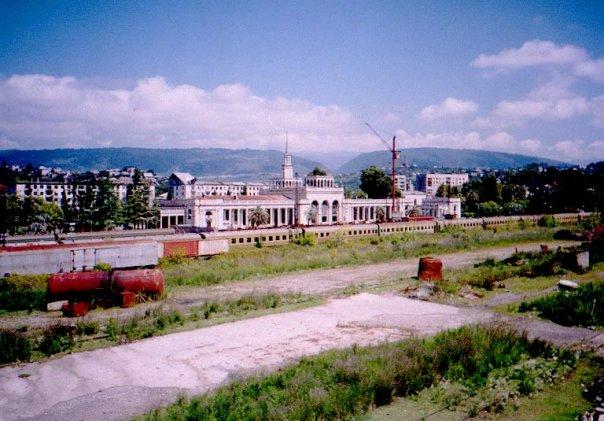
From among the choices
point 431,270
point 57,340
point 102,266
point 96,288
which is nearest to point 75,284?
point 96,288

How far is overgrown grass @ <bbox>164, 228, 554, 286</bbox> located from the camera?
29.0 m

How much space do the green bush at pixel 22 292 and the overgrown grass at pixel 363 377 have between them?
1526 cm

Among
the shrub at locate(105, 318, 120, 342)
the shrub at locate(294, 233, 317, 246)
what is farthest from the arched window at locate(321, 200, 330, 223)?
the shrub at locate(105, 318, 120, 342)

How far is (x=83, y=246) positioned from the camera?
30656mm

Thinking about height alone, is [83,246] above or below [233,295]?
above

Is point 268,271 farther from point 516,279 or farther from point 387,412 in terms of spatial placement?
point 387,412

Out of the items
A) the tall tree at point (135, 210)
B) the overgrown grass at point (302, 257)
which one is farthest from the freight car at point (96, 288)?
the tall tree at point (135, 210)

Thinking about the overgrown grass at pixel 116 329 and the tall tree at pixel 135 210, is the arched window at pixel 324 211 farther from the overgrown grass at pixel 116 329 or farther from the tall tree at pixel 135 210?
the overgrown grass at pixel 116 329

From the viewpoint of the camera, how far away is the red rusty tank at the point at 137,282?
67.1ft

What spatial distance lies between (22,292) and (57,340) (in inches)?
424

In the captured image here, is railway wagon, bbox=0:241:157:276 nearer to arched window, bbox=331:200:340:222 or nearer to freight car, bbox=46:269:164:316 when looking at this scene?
freight car, bbox=46:269:164:316

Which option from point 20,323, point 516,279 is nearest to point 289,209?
point 516,279

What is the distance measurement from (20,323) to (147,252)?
14219 millimetres

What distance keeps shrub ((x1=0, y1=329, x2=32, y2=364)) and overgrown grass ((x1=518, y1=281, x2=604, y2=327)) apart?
1851 centimetres
